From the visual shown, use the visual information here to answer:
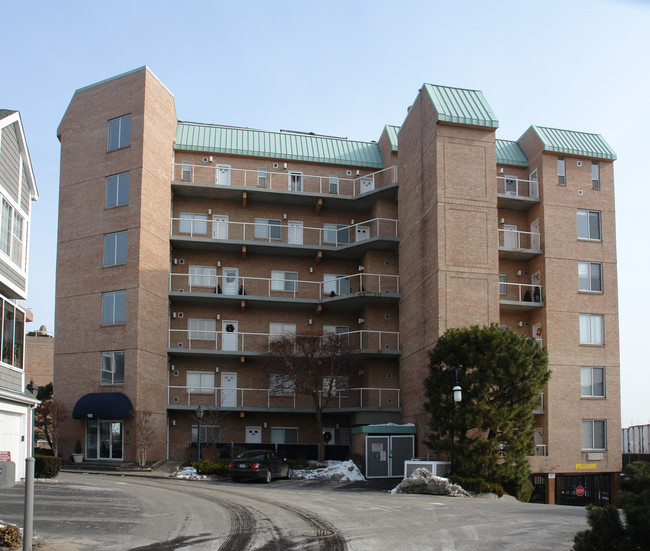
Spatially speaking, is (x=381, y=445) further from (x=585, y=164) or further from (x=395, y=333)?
(x=585, y=164)

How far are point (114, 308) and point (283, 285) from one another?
9.65 metres

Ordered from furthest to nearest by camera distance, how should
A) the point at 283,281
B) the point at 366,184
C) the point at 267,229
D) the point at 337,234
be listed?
the point at 366,184
the point at 337,234
the point at 267,229
the point at 283,281

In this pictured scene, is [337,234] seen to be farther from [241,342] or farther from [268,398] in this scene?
[268,398]

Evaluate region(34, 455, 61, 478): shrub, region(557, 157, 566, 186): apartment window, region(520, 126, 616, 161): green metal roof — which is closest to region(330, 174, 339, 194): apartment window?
region(520, 126, 616, 161): green metal roof

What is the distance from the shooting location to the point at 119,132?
3881 centimetres

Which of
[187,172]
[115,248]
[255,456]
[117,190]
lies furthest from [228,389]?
[187,172]

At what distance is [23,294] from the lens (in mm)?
23031

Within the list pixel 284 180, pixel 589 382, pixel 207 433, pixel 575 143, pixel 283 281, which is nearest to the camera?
pixel 589 382

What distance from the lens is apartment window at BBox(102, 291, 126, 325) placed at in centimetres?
3678

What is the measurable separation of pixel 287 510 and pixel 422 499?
19.9ft

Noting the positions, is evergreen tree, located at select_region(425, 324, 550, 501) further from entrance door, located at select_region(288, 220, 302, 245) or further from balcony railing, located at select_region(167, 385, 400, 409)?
entrance door, located at select_region(288, 220, 302, 245)

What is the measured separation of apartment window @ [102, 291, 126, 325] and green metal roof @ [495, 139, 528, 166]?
20.9 meters

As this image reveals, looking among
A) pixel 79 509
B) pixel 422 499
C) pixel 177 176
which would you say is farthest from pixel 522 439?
pixel 177 176

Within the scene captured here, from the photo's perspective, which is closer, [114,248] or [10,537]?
[10,537]
